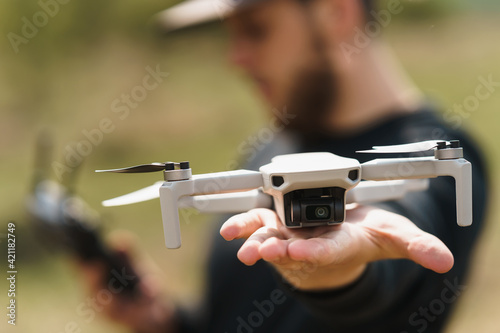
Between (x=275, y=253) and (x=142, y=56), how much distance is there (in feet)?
5.60

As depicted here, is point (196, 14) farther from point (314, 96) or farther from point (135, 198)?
point (135, 198)

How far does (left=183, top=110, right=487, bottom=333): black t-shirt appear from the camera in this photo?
0.37 metres

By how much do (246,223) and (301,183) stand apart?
2.1 inches

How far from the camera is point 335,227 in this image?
0.28m

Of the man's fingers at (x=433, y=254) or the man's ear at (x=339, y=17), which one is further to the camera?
the man's ear at (x=339, y=17)

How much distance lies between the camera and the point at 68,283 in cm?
152

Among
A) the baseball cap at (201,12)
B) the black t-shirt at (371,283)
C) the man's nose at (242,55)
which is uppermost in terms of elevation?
the baseball cap at (201,12)

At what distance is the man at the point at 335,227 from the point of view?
0.30 m

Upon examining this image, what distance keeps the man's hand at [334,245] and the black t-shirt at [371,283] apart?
4cm

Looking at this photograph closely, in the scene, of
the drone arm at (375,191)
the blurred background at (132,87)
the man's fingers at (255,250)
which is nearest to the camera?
the man's fingers at (255,250)

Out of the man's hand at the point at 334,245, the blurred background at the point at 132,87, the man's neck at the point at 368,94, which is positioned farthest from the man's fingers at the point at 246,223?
the blurred background at the point at 132,87

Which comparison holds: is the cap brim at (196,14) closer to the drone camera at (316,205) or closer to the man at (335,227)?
the man at (335,227)

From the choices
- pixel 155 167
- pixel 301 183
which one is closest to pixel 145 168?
pixel 155 167

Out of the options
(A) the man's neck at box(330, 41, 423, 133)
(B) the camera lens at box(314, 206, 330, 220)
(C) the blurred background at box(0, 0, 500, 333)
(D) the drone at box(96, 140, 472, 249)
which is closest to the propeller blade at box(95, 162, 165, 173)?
(D) the drone at box(96, 140, 472, 249)
